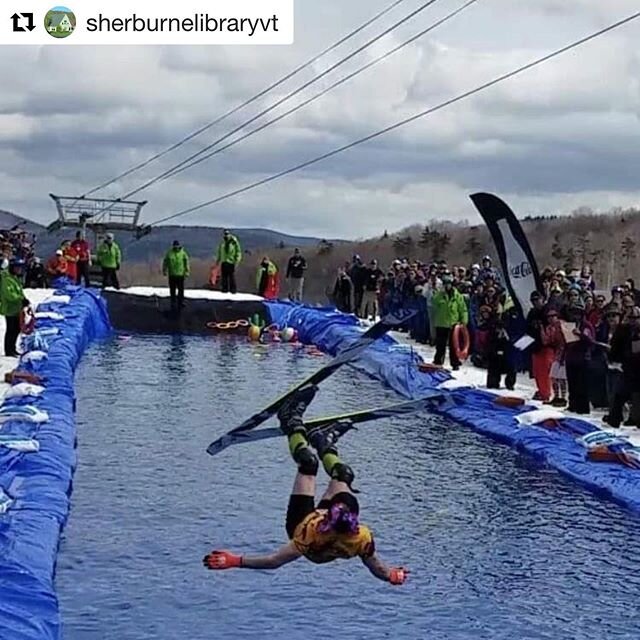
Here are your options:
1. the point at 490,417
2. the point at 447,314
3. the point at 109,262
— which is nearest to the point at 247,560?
the point at 490,417

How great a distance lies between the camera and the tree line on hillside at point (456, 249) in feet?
164

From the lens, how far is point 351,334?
29.2m

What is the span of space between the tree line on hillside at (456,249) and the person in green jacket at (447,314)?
24766 millimetres

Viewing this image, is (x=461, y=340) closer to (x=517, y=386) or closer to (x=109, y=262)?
(x=517, y=386)

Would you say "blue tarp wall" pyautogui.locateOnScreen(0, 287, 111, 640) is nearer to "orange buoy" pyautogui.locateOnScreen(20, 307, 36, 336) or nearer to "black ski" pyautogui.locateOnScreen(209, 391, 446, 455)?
"orange buoy" pyautogui.locateOnScreen(20, 307, 36, 336)

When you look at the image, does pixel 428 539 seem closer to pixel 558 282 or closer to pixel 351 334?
pixel 558 282

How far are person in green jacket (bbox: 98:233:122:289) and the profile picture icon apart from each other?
11.5 meters

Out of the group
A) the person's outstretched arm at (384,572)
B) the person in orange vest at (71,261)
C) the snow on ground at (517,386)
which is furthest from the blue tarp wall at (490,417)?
the person in orange vest at (71,261)

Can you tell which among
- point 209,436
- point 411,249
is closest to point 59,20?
point 209,436

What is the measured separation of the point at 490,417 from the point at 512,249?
4.79m

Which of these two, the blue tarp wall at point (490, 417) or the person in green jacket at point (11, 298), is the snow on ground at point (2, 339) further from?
the blue tarp wall at point (490, 417)

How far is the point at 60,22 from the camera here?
72.3 feet

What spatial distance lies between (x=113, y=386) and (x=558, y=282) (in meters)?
7.70

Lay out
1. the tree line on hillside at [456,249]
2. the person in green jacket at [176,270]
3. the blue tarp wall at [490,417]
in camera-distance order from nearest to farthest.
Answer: the blue tarp wall at [490,417]
the person in green jacket at [176,270]
the tree line on hillside at [456,249]
